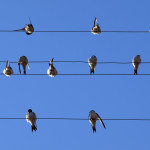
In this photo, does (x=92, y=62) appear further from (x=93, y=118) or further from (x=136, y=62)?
(x=93, y=118)

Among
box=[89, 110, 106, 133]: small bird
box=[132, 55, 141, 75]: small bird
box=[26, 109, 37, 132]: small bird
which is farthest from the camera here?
box=[132, 55, 141, 75]: small bird

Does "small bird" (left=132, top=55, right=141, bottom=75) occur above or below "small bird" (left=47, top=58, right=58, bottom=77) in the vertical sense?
above

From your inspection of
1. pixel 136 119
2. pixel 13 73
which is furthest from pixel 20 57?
pixel 136 119

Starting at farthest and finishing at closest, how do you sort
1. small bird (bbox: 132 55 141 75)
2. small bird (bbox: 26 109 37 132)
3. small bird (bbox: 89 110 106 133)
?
1. small bird (bbox: 132 55 141 75)
2. small bird (bbox: 89 110 106 133)
3. small bird (bbox: 26 109 37 132)

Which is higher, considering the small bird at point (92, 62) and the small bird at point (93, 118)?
the small bird at point (92, 62)

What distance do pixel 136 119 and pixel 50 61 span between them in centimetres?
244

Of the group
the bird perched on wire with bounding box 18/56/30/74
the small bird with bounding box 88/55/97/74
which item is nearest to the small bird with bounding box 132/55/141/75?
the small bird with bounding box 88/55/97/74

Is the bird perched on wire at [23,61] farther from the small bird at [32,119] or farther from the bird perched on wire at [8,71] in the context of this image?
the small bird at [32,119]

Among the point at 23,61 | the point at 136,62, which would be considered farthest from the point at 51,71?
the point at 136,62

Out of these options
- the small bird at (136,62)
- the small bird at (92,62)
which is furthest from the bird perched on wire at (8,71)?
the small bird at (136,62)

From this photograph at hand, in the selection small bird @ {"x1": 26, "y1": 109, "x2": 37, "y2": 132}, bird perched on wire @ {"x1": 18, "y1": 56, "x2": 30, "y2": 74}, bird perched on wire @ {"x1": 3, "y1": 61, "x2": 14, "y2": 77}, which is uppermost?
bird perched on wire @ {"x1": 18, "y1": 56, "x2": 30, "y2": 74}

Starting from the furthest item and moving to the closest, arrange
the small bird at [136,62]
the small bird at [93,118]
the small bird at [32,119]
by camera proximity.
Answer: the small bird at [136,62]
the small bird at [93,118]
the small bird at [32,119]

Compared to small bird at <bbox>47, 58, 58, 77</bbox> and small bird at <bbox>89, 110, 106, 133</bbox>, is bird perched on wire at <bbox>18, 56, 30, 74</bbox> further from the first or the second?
small bird at <bbox>89, 110, 106, 133</bbox>

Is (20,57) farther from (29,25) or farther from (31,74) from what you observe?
(31,74)
